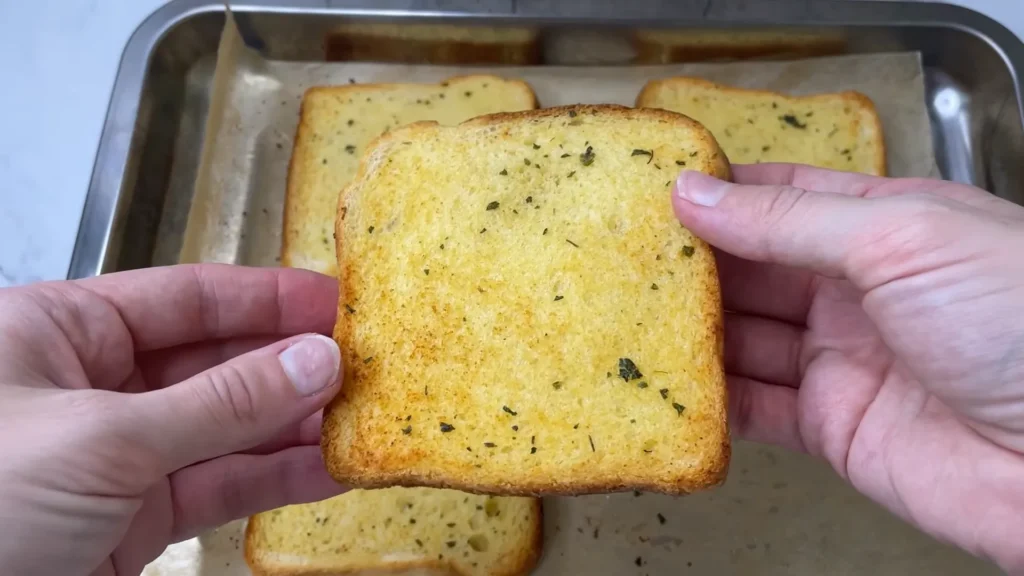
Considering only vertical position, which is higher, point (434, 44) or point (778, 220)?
point (434, 44)

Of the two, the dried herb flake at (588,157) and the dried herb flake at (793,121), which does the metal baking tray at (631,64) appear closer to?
the dried herb flake at (793,121)

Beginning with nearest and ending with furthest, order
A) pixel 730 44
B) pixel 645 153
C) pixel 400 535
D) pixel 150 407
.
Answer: pixel 150 407 → pixel 645 153 → pixel 400 535 → pixel 730 44

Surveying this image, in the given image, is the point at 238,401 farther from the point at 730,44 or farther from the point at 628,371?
the point at 730,44

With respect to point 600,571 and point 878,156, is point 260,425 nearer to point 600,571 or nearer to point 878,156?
point 600,571

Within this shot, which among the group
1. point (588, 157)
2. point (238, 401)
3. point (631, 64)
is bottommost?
point (238, 401)

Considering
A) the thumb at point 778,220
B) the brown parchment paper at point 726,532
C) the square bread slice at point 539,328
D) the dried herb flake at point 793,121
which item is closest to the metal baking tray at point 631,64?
the brown parchment paper at point 726,532

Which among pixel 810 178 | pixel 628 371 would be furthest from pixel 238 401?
pixel 810 178
